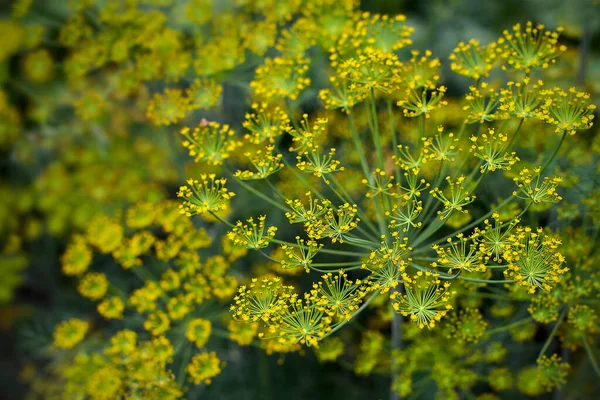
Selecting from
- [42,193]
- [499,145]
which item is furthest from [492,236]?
[42,193]

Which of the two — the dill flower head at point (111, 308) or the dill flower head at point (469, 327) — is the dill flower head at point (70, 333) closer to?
the dill flower head at point (111, 308)

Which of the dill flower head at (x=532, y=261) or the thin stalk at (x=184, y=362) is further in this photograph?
the thin stalk at (x=184, y=362)

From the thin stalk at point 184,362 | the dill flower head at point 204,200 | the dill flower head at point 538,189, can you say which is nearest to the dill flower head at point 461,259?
the dill flower head at point 538,189

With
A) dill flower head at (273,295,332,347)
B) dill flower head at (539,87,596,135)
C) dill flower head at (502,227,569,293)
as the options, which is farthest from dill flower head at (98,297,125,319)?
dill flower head at (539,87,596,135)

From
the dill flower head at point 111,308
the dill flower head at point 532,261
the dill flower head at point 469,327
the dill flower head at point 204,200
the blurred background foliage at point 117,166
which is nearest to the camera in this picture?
the dill flower head at point 532,261

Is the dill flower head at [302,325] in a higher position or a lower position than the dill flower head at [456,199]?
lower

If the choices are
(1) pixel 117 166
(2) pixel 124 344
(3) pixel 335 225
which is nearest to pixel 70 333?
(2) pixel 124 344

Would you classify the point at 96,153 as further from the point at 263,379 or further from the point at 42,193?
the point at 263,379

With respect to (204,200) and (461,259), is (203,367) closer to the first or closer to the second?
(204,200)
